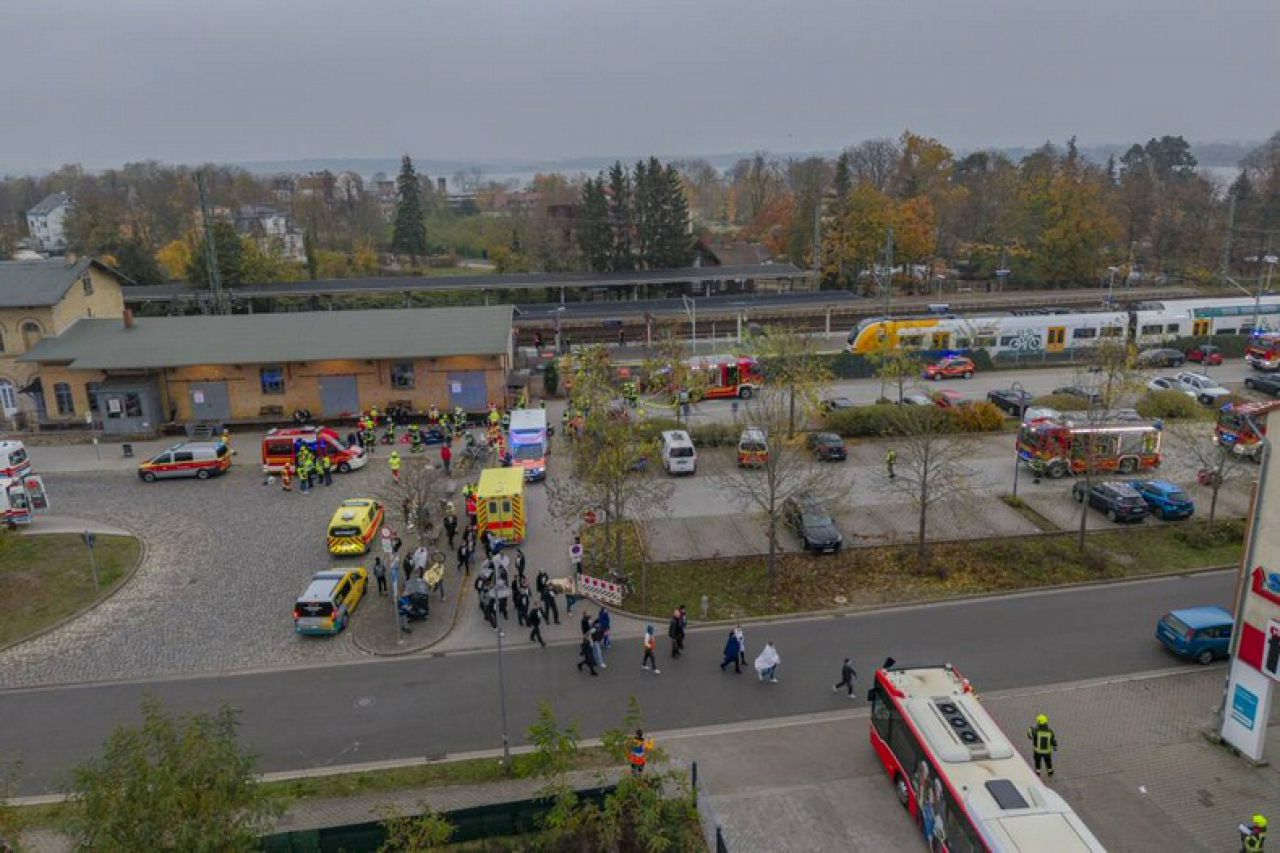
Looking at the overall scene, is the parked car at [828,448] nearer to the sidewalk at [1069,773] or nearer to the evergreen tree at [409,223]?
the sidewalk at [1069,773]

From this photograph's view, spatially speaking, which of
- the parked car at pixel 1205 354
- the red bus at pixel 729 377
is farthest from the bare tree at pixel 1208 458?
the red bus at pixel 729 377

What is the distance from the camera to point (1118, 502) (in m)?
25.8

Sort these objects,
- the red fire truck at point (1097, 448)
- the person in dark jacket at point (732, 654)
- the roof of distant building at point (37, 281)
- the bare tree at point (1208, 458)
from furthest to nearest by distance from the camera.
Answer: the roof of distant building at point (37, 281) < the red fire truck at point (1097, 448) < the bare tree at point (1208, 458) < the person in dark jacket at point (732, 654)

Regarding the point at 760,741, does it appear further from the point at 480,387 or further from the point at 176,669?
the point at 480,387

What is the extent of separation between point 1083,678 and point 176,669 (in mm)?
19206

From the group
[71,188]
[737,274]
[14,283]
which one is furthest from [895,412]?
[71,188]

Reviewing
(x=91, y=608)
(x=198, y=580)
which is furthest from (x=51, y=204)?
(x=91, y=608)

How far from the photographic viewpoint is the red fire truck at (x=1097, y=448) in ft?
96.4

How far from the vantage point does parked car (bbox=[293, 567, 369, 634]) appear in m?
20.1

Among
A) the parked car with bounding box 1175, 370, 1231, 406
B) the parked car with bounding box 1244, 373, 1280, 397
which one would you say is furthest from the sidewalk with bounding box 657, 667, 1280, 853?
the parked car with bounding box 1244, 373, 1280, 397

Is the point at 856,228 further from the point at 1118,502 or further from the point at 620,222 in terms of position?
the point at 1118,502

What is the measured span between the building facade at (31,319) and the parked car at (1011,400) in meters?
39.5

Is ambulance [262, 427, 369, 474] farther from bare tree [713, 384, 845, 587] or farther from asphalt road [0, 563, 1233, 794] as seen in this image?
asphalt road [0, 563, 1233, 794]

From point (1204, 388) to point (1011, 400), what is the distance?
922cm
